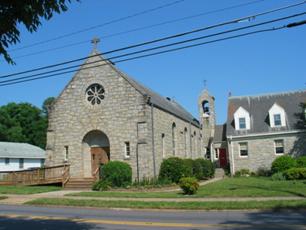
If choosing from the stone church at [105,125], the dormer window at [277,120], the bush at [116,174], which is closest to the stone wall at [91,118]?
the stone church at [105,125]

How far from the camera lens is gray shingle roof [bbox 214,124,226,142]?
48562 mm

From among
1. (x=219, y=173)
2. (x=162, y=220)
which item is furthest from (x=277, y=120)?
(x=162, y=220)

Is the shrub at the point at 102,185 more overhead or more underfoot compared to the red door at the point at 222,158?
more underfoot

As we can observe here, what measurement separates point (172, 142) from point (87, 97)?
8.19m

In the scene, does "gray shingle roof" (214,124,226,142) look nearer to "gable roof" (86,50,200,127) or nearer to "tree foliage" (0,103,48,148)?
"gable roof" (86,50,200,127)

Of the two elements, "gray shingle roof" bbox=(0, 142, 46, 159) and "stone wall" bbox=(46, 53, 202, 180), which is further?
"gray shingle roof" bbox=(0, 142, 46, 159)

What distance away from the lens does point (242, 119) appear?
40938mm

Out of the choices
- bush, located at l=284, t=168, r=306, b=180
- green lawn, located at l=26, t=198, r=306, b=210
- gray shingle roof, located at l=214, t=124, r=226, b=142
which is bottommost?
green lawn, located at l=26, t=198, r=306, b=210

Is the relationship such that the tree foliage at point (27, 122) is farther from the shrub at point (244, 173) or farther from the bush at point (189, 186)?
the bush at point (189, 186)

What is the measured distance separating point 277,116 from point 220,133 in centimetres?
1092

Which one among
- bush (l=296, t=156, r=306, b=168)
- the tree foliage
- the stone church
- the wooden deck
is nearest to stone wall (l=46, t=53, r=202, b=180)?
the stone church

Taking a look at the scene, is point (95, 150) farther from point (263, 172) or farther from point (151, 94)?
point (263, 172)

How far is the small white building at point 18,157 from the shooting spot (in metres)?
53.1

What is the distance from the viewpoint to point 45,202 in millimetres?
19406
